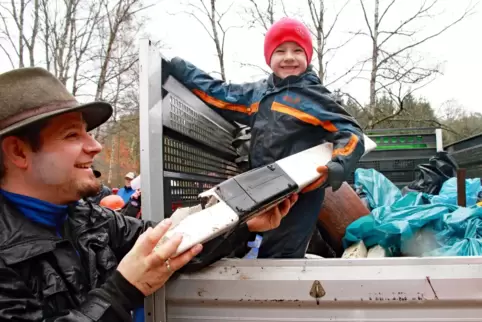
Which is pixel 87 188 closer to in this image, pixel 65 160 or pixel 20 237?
pixel 65 160

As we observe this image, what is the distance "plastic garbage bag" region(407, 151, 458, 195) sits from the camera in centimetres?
352

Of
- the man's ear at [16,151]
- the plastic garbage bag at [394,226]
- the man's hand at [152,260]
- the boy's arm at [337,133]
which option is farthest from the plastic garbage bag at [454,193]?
the man's ear at [16,151]

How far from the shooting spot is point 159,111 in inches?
58.0

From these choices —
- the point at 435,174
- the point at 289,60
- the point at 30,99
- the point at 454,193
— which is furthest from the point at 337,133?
the point at 435,174

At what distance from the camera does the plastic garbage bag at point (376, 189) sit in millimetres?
2949

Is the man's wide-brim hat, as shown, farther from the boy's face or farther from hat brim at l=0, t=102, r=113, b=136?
the boy's face

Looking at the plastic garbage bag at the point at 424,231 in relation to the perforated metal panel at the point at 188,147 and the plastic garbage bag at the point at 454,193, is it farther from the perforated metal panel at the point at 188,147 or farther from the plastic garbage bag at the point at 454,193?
the perforated metal panel at the point at 188,147

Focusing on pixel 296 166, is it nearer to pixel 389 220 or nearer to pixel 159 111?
pixel 159 111

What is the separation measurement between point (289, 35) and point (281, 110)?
1.45 ft

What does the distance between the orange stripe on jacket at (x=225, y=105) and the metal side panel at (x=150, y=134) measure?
0.60 meters

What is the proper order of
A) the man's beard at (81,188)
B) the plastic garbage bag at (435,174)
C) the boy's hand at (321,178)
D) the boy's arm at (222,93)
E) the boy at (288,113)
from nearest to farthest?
the man's beard at (81,188), the boy's hand at (321,178), the boy at (288,113), the boy's arm at (222,93), the plastic garbage bag at (435,174)

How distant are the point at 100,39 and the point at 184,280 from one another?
12.4 metres

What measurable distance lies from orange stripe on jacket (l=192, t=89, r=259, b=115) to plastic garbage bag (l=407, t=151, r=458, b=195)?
2.17 metres

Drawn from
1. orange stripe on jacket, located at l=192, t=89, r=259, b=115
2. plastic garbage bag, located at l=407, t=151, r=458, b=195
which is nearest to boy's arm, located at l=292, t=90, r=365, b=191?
orange stripe on jacket, located at l=192, t=89, r=259, b=115
